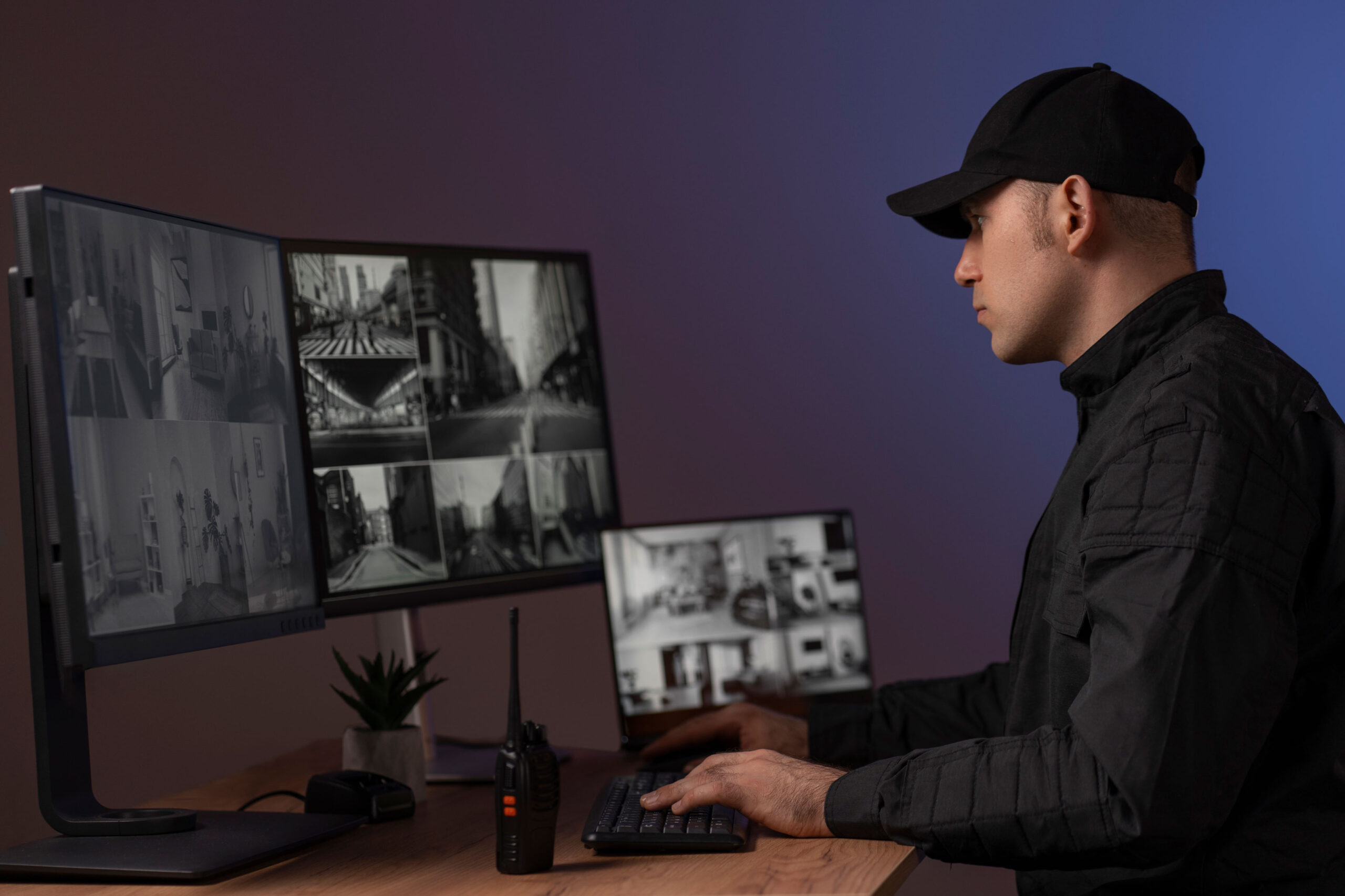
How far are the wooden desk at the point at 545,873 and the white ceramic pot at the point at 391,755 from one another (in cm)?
11

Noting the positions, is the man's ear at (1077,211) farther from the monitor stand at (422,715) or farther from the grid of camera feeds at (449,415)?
the monitor stand at (422,715)

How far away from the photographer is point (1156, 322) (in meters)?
1.21

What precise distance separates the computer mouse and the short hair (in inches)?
39.0

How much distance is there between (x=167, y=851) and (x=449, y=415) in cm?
75

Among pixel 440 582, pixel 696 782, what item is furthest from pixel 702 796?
pixel 440 582

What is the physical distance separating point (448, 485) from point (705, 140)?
1.39 meters

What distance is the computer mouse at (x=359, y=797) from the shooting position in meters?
1.29

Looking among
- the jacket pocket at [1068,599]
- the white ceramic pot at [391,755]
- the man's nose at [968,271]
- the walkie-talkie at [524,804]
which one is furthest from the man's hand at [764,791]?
the man's nose at [968,271]

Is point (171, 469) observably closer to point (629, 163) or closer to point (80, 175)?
point (80, 175)

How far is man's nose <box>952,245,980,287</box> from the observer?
138cm

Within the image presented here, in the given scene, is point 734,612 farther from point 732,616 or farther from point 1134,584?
point 1134,584

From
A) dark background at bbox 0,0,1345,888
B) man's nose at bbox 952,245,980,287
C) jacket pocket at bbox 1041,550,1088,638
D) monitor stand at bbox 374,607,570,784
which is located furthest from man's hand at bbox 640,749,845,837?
dark background at bbox 0,0,1345,888

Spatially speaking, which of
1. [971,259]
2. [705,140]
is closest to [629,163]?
[705,140]

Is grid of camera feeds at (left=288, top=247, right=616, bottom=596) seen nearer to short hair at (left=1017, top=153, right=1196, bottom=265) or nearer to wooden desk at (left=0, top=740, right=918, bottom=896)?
wooden desk at (left=0, top=740, right=918, bottom=896)
